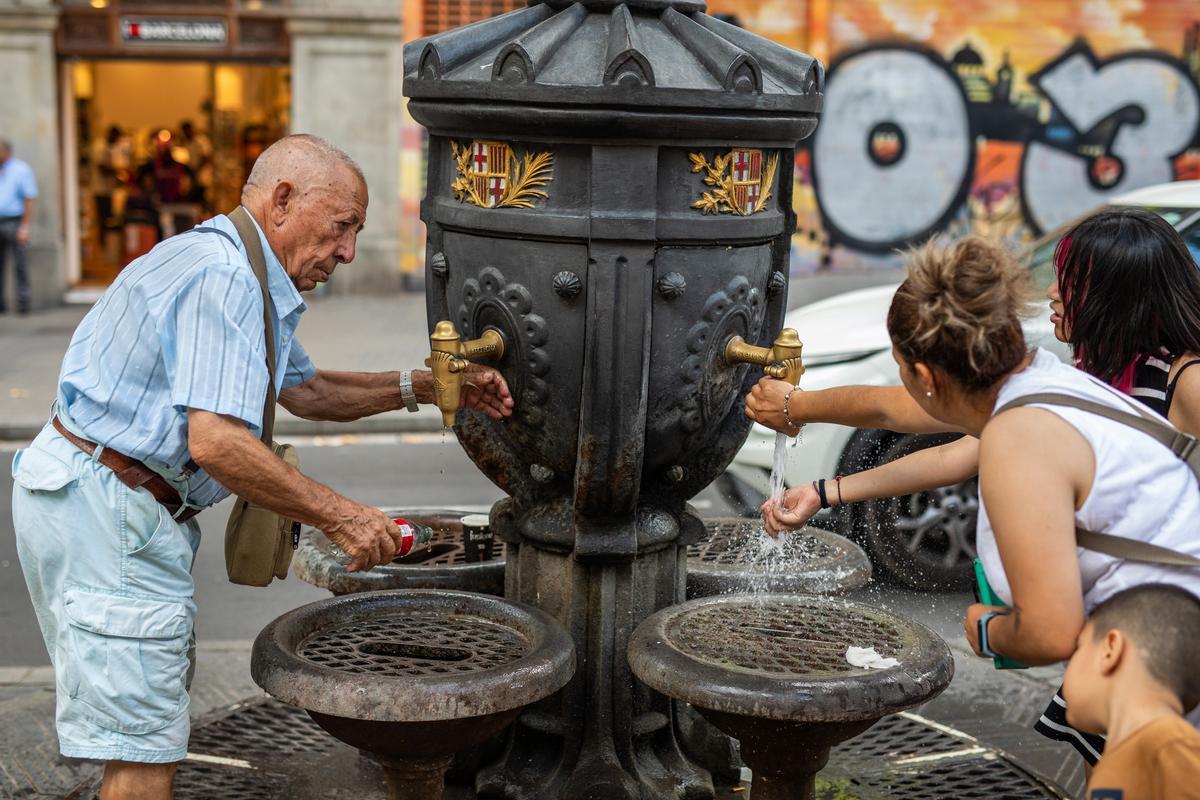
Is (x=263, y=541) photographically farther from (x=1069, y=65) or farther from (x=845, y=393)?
(x=1069, y=65)

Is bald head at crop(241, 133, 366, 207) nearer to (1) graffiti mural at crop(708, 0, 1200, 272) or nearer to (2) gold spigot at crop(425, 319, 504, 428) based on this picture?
(2) gold spigot at crop(425, 319, 504, 428)

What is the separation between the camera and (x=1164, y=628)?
2391mm

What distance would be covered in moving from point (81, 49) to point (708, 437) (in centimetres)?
1261

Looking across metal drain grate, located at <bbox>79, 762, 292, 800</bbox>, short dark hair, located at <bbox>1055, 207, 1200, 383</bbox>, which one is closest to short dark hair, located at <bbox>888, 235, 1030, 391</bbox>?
short dark hair, located at <bbox>1055, 207, 1200, 383</bbox>

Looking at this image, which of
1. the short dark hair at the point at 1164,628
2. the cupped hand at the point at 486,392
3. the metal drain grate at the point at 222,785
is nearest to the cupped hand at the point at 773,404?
the cupped hand at the point at 486,392

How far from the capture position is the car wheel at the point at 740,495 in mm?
6805

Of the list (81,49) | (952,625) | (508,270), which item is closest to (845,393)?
(508,270)

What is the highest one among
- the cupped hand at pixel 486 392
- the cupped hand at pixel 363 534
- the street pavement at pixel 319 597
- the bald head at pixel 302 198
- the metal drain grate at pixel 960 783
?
the bald head at pixel 302 198

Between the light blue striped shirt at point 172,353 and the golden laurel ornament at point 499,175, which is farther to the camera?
the golden laurel ornament at point 499,175

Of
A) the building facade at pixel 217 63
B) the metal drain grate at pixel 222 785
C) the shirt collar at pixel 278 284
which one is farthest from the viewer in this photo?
the building facade at pixel 217 63

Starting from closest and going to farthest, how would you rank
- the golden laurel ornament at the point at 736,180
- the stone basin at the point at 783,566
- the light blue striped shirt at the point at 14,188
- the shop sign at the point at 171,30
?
the golden laurel ornament at the point at 736,180, the stone basin at the point at 783,566, the light blue striped shirt at the point at 14,188, the shop sign at the point at 171,30

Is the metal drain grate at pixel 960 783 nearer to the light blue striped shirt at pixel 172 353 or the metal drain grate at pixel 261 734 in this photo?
the metal drain grate at pixel 261 734

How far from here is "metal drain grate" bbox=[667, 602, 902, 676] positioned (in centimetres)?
332

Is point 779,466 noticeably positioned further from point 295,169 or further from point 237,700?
point 237,700
